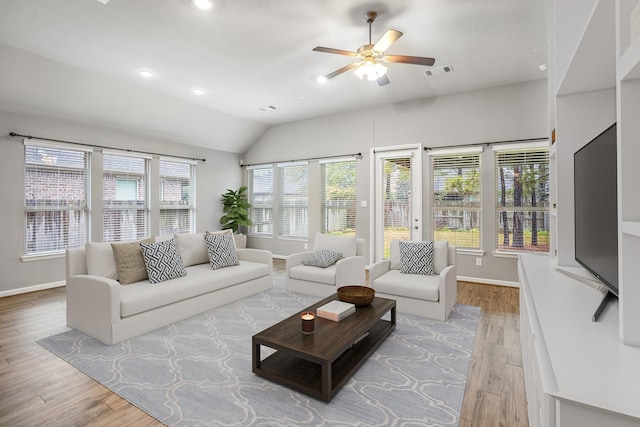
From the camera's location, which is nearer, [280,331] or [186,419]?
[186,419]

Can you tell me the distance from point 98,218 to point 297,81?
394 cm

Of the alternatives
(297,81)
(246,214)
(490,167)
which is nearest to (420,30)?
(297,81)

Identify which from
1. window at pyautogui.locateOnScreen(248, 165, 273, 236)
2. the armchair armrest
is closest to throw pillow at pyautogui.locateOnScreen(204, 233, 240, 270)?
A: the armchair armrest

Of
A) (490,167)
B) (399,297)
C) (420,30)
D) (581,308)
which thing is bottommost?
(399,297)

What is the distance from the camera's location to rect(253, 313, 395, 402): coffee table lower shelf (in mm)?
1932

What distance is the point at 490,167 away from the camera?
4.82 meters

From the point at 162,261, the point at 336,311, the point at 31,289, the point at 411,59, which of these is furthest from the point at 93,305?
the point at 411,59

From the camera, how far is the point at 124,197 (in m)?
5.62

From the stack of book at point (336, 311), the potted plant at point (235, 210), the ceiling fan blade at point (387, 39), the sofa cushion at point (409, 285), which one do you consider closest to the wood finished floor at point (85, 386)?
the sofa cushion at point (409, 285)

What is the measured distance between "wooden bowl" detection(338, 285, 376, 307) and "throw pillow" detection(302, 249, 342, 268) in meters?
1.23

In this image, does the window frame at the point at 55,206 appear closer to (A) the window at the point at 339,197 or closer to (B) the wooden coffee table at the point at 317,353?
(A) the window at the point at 339,197

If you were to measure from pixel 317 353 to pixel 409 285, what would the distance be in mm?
1752

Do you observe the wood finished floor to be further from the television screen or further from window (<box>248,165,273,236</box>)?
window (<box>248,165,273,236</box>)

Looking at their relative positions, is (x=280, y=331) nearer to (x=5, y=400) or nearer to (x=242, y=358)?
(x=242, y=358)
